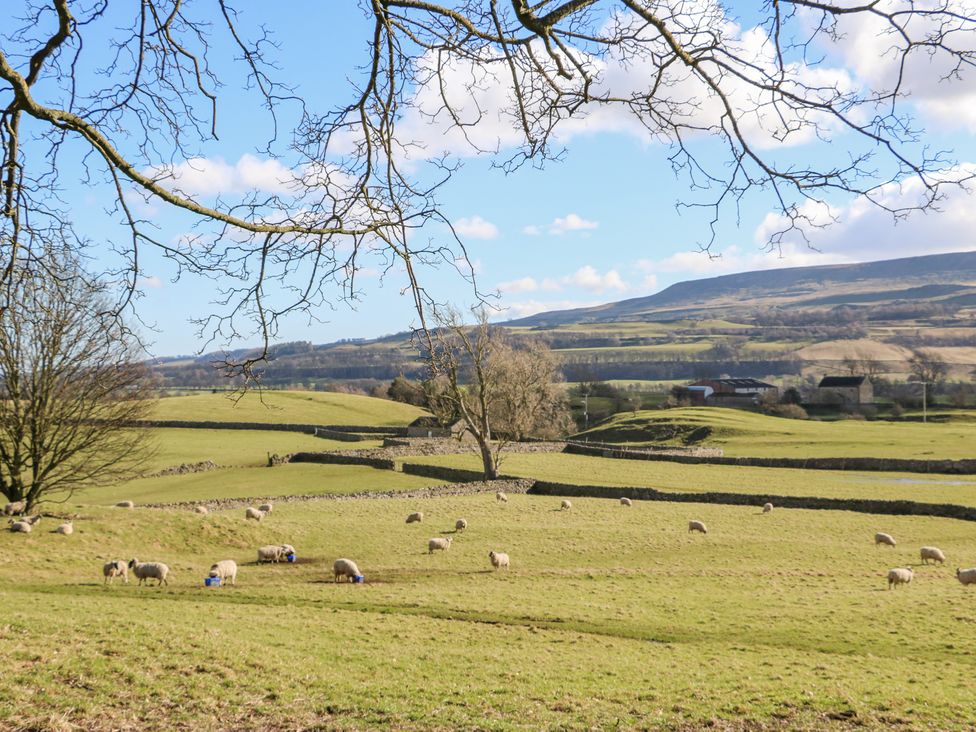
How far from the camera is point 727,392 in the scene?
5315 inches

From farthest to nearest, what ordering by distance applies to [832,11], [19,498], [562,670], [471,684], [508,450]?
[508,450]
[19,498]
[562,670]
[471,684]
[832,11]

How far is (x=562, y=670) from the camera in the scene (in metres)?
14.3

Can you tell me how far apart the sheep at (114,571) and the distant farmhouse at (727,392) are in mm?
103645

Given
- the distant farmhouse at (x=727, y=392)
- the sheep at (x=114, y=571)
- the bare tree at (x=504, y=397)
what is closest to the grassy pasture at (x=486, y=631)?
the sheep at (x=114, y=571)

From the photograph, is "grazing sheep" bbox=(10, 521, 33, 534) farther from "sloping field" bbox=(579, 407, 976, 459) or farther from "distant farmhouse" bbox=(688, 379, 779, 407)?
"distant farmhouse" bbox=(688, 379, 779, 407)

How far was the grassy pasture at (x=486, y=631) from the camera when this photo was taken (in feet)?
37.4

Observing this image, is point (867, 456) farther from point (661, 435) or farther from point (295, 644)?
point (295, 644)

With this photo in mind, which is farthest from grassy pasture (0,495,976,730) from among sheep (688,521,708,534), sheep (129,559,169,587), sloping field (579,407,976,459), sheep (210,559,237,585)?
sloping field (579,407,976,459)

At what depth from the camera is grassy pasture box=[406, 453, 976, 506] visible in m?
43.7

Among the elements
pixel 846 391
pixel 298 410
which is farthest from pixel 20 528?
pixel 846 391

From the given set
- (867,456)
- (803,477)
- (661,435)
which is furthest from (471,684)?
(661,435)

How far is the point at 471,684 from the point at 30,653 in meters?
6.16

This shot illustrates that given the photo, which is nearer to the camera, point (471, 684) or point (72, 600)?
point (471, 684)

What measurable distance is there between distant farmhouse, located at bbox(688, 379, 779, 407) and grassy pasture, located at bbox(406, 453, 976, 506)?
208ft
